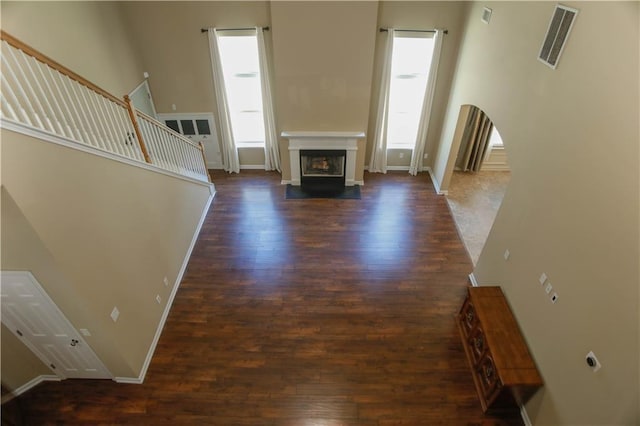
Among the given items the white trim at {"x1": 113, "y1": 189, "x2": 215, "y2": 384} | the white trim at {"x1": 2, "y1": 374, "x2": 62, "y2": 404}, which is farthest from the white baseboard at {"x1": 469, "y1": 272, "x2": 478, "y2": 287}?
the white trim at {"x1": 2, "y1": 374, "x2": 62, "y2": 404}

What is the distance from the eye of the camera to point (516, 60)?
4328mm

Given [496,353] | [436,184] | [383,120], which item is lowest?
[436,184]

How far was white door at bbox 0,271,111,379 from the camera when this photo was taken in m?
3.36

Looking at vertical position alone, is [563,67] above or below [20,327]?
above

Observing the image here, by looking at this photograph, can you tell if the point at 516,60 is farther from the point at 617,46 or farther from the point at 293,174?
the point at 293,174

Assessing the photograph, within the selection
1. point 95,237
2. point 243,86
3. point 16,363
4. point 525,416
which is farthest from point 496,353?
point 243,86

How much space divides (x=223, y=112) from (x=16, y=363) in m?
5.27

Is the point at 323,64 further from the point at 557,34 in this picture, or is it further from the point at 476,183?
the point at 476,183

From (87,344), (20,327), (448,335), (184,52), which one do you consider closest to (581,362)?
(448,335)

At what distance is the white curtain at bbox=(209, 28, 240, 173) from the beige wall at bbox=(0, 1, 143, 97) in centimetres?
144

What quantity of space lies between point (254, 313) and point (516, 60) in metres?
4.77

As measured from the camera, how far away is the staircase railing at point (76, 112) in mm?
2840

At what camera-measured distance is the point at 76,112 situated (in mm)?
3514

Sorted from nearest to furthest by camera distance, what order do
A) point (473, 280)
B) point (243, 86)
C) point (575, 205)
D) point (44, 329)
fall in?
point (575, 205)
point (44, 329)
point (473, 280)
point (243, 86)
